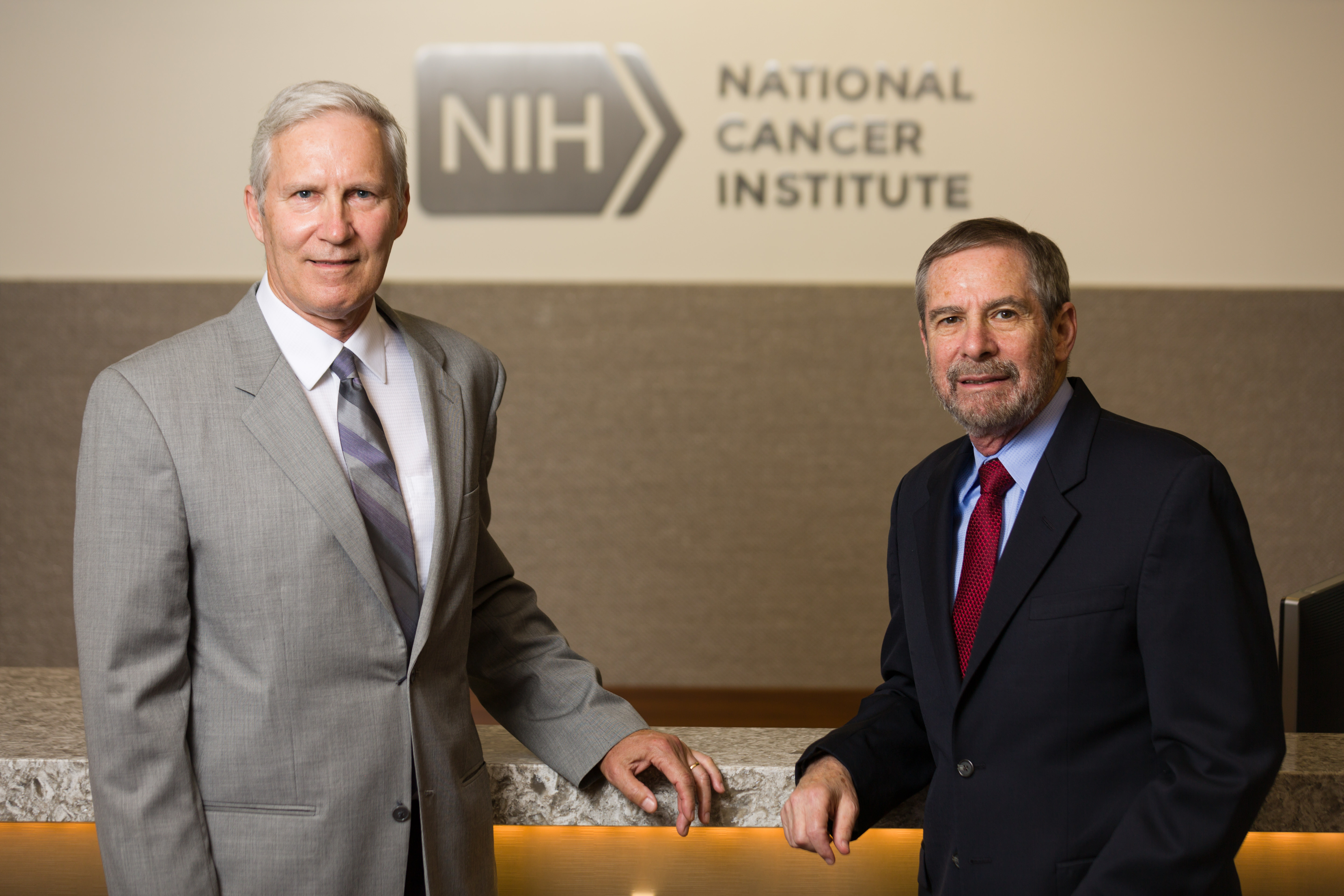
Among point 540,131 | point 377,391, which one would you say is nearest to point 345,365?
point 377,391

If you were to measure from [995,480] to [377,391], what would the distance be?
726 millimetres

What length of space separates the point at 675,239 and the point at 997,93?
136 centimetres

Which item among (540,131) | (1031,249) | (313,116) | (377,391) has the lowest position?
(377,391)

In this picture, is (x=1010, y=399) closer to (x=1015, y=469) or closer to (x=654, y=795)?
(x=1015, y=469)

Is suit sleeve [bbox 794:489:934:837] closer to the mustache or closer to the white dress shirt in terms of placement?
the mustache

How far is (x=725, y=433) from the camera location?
4.51 m

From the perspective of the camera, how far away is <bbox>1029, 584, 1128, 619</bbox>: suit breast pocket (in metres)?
1.17

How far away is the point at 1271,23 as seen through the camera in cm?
439

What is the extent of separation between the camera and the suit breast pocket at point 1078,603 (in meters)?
1.17

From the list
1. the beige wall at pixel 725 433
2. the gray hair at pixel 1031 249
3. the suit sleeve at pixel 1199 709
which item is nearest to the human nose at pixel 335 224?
the gray hair at pixel 1031 249

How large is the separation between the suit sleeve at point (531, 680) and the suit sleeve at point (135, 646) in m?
0.39

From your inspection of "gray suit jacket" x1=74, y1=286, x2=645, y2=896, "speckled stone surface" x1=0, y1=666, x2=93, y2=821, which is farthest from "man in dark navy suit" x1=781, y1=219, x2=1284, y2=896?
"speckled stone surface" x1=0, y1=666, x2=93, y2=821

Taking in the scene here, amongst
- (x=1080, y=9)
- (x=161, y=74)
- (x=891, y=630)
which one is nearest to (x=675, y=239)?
(x=1080, y=9)

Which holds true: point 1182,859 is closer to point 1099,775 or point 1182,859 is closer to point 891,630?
point 1099,775
